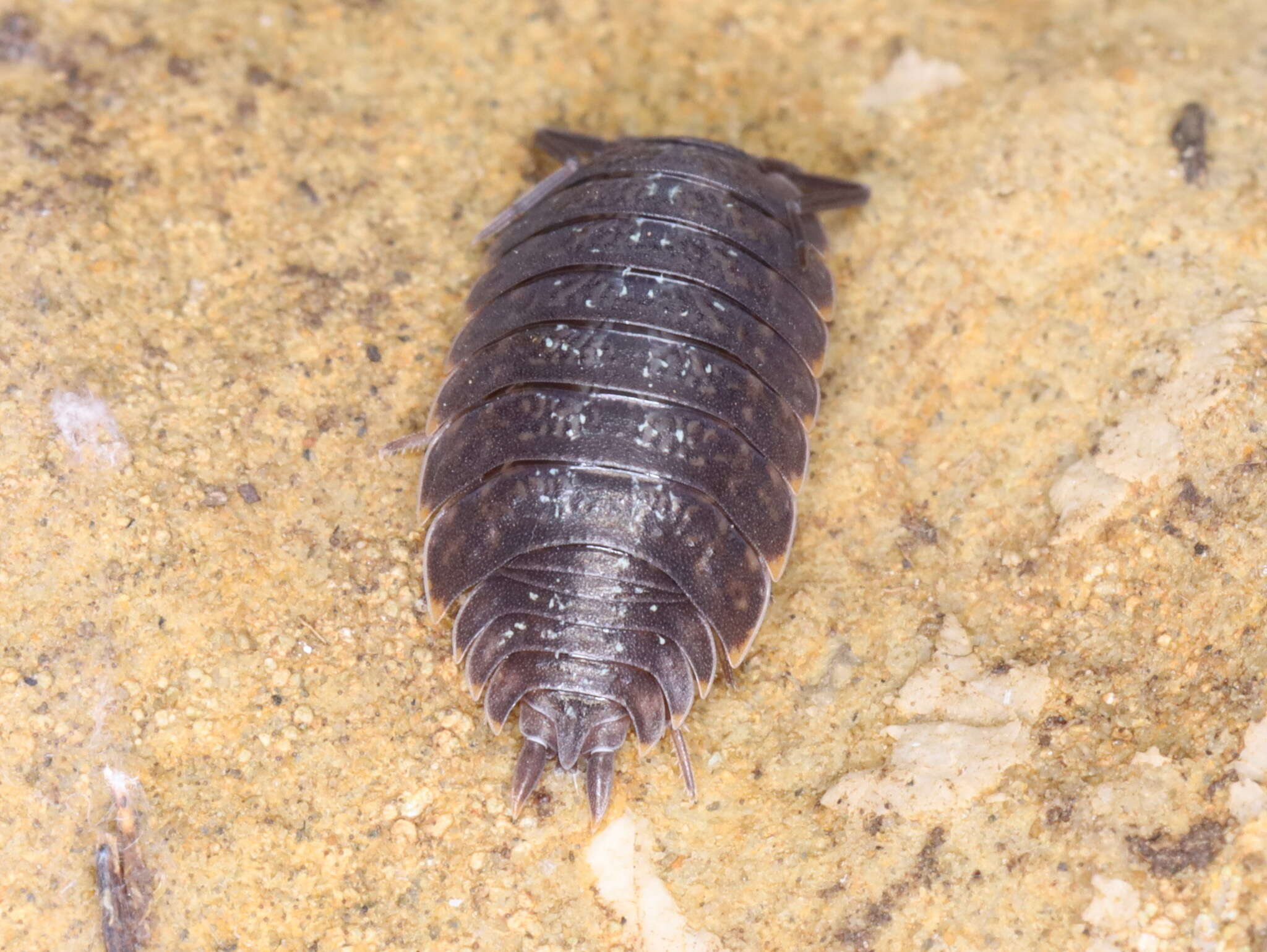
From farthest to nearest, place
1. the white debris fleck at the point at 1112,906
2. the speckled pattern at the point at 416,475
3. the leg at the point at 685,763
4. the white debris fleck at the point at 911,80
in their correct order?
1. the white debris fleck at the point at 911,80
2. the leg at the point at 685,763
3. the speckled pattern at the point at 416,475
4. the white debris fleck at the point at 1112,906

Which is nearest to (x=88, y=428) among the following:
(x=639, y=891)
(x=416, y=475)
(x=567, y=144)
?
(x=416, y=475)

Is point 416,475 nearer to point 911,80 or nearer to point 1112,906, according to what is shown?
point 1112,906

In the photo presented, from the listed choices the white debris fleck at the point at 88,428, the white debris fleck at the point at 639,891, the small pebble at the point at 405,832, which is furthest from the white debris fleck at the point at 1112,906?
the white debris fleck at the point at 88,428

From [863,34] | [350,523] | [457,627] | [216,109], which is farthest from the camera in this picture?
[863,34]

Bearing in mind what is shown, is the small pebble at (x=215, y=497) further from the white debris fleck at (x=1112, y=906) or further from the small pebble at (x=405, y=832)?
the white debris fleck at (x=1112, y=906)

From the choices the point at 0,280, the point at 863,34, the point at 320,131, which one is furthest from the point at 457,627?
the point at 863,34

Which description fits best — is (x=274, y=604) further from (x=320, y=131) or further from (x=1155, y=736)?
(x=1155, y=736)
